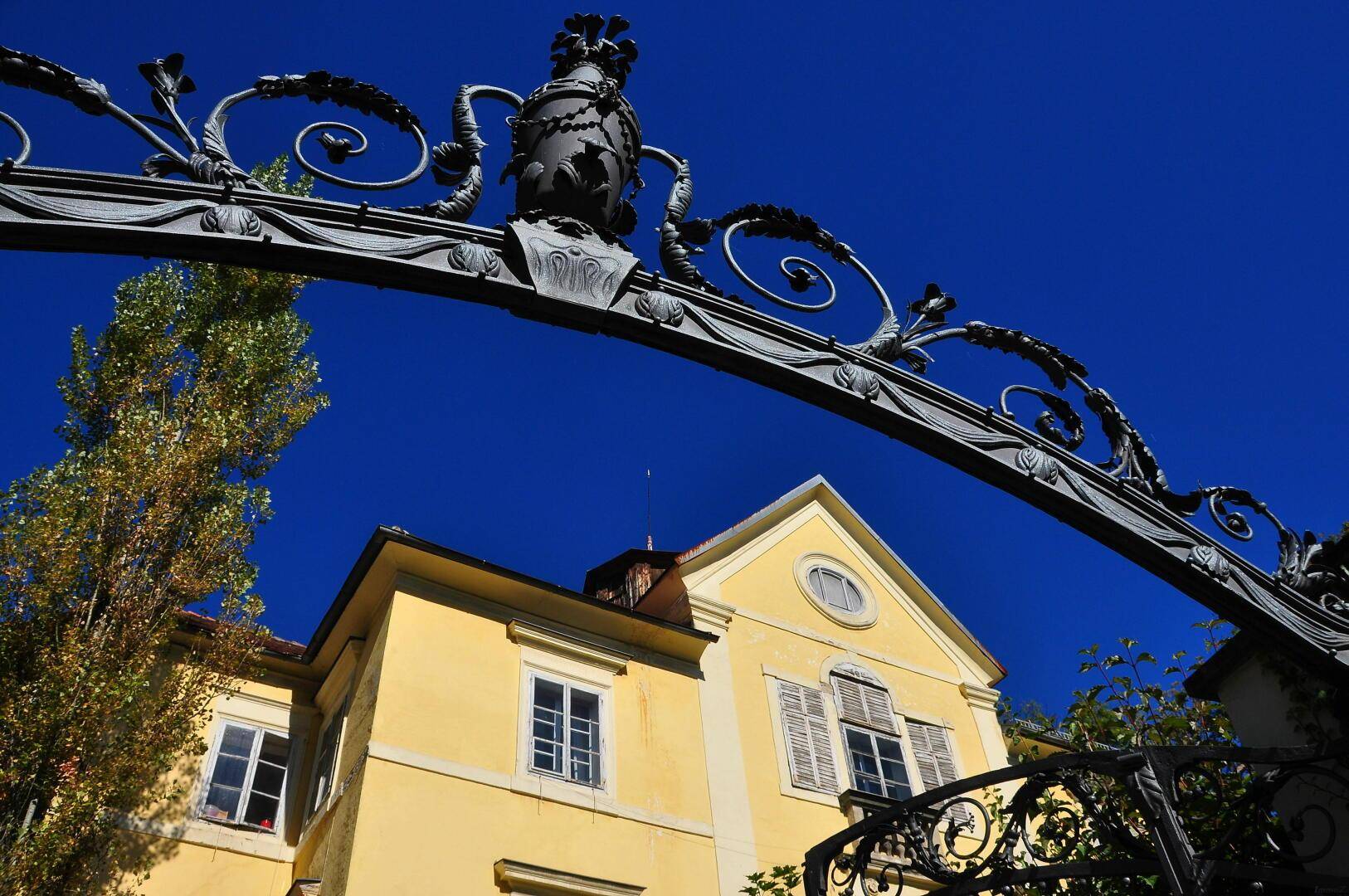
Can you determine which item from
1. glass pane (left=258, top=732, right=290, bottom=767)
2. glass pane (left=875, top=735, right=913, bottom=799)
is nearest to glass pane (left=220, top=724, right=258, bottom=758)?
glass pane (left=258, top=732, right=290, bottom=767)

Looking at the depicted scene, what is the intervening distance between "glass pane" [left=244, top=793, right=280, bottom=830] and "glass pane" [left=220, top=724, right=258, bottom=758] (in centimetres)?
57

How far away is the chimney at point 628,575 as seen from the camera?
1738cm

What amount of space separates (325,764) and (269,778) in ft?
2.90

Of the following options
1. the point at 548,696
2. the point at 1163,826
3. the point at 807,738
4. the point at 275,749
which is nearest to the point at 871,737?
the point at 807,738

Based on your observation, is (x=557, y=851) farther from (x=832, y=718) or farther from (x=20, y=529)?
(x=20, y=529)

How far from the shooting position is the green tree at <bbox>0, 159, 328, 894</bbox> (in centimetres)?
996

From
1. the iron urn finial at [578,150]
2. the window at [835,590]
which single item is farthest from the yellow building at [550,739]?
the iron urn finial at [578,150]

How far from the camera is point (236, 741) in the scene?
13.0 meters

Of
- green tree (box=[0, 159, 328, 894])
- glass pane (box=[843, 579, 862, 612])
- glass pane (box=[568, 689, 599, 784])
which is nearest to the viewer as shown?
green tree (box=[0, 159, 328, 894])

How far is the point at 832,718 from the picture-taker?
14.9 m

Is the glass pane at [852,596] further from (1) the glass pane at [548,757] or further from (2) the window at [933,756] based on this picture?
(1) the glass pane at [548,757]

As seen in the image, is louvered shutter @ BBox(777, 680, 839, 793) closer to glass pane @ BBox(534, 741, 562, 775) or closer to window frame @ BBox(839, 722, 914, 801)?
window frame @ BBox(839, 722, 914, 801)

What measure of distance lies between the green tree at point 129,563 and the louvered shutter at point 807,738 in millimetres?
6985

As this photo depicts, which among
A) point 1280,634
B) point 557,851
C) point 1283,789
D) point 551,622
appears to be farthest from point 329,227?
point 551,622
